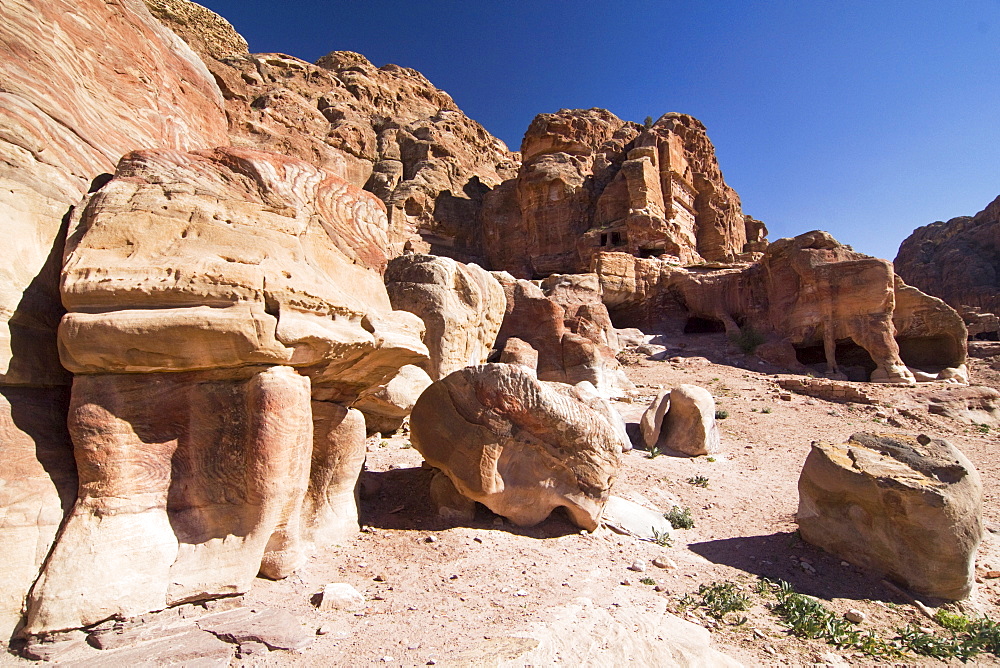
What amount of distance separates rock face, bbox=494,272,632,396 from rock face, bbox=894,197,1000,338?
29071 mm

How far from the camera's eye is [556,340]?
11320 millimetres

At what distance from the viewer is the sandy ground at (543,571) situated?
2555 mm

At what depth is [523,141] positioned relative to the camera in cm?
3453

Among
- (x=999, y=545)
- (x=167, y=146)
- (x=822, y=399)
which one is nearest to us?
(x=167, y=146)

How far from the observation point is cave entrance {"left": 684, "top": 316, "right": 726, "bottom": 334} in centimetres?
2079

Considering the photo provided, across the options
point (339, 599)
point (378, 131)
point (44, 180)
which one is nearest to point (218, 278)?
point (44, 180)

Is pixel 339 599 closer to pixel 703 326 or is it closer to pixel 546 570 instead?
pixel 546 570

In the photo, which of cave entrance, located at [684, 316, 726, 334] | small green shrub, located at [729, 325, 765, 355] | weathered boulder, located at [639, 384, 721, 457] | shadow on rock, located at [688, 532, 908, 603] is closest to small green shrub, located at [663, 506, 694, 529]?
shadow on rock, located at [688, 532, 908, 603]

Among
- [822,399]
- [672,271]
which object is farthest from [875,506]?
[672,271]

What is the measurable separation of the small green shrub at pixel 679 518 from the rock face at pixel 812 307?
512 inches

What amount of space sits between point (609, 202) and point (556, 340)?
18.5 m

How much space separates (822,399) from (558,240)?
19.0 metres

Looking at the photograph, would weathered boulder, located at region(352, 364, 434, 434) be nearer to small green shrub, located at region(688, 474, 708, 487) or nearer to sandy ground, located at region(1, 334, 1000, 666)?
sandy ground, located at region(1, 334, 1000, 666)

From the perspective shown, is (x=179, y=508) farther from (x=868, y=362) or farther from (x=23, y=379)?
(x=868, y=362)
